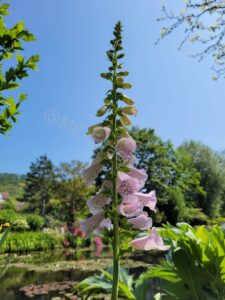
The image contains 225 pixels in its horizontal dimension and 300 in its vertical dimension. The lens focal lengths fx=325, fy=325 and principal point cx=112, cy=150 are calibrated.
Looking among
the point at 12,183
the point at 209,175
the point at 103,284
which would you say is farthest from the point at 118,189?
the point at 12,183

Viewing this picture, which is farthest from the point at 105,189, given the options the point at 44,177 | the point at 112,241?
the point at 44,177

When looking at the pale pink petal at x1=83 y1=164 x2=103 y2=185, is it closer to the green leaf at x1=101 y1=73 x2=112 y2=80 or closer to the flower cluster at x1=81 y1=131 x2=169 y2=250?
the flower cluster at x1=81 y1=131 x2=169 y2=250

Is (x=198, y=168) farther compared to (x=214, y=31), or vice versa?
(x=198, y=168)

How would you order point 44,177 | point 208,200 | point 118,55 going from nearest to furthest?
point 118,55, point 208,200, point 44,177

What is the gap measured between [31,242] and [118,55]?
17176 millimetres

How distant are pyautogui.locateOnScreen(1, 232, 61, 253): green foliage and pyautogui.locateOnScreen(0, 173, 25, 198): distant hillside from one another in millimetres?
97580

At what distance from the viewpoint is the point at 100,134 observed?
3.78ft

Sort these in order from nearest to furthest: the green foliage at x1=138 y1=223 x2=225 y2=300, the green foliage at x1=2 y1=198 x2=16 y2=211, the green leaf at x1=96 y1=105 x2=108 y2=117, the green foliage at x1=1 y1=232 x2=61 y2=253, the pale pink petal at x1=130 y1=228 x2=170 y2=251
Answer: the pale pink petal at x1=130 y1=228 x2=170 y2=251 → the green leaf at x1=96 y1=105 x2=108 y2=117 → the green foliage at x1=138 y1=223 x2=225 y2=300 → the green foliage at x1=1 y1=232 x2=61 y2=253 → the green foliage at x1=2 y1=198 x2=16 y2=211

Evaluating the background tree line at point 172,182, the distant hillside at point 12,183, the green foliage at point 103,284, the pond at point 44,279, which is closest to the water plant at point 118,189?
the green foliage at point 103,284

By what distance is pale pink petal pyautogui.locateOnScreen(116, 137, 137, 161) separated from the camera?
44.0 inches

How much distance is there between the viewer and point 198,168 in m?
36.2

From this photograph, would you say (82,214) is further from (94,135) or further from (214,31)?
(94,135)

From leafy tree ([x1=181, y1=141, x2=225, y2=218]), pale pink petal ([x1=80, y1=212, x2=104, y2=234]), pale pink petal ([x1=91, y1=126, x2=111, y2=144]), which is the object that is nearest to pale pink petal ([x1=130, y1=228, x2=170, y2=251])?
pale pink petal ([x1=80, y1=212, x2=104, y2=234])

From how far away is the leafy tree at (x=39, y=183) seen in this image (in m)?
53.4
